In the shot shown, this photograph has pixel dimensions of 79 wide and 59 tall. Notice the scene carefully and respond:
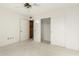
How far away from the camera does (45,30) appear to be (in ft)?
21.0

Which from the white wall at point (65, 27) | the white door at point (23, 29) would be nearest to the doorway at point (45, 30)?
the white wall at point (65, 27)

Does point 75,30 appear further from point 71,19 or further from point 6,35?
point 6,35

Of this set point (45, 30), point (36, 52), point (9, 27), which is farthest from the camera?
point (45, 30)

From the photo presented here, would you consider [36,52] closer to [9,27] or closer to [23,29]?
[9,27]

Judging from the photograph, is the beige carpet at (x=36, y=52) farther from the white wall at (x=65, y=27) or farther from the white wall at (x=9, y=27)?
the white wall at (x=9, y=27)

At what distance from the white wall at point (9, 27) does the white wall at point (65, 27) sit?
226 centimetres

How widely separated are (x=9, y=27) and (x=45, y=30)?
2.59 metres

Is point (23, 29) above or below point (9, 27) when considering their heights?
below

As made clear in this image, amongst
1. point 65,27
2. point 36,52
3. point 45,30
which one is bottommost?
point 36,52

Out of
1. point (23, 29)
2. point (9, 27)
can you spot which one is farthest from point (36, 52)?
point (23, 29)

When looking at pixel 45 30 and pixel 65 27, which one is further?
pixel 45 30

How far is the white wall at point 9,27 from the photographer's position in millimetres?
4936

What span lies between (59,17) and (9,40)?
139 inches

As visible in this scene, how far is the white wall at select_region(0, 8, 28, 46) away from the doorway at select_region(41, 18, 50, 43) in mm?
1859
